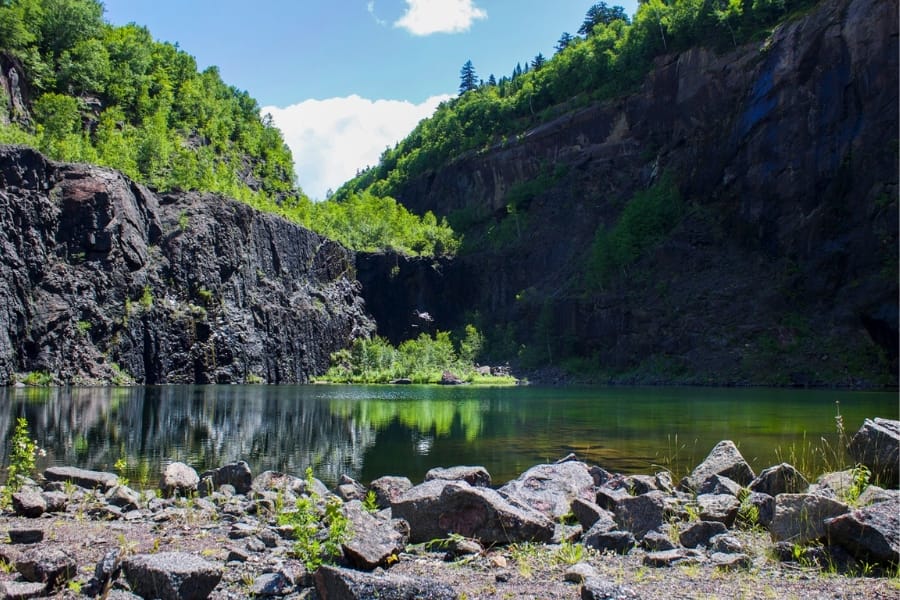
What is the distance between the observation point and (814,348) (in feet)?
229

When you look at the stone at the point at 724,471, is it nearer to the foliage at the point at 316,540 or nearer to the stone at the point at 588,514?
the stone at the point at 588,514

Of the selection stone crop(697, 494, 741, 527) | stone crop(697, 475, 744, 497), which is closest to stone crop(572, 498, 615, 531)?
stone crop(697, 494, 741, 527)

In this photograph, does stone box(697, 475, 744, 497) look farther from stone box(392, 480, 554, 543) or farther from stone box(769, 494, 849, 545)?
stone box(392, 480, 554, 543)

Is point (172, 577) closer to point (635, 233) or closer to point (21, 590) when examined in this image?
point (21, 590)

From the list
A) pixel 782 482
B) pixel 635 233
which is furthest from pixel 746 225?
pixel 782 482

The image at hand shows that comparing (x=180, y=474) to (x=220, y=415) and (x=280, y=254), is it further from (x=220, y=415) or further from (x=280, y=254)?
(x=280, y=254)

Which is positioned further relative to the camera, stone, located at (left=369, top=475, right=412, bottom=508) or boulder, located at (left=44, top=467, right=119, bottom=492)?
boulder, located at (left=44, top=467, right=119, bottom=492)

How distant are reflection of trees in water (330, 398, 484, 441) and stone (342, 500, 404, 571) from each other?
15896 millimetres

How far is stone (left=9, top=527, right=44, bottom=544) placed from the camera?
30.8 ft

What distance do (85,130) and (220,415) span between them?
215 feet

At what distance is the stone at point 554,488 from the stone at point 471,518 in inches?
61.9

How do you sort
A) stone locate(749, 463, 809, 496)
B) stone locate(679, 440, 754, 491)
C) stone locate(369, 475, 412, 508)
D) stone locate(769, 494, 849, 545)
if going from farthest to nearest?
stone locate(679, 440, 754, 491)
stone locate(369, 475, 412, 508)
stone locate(749, 463, 809, 496)
stone locate(769, 494, 849, 545)

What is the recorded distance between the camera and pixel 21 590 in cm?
712

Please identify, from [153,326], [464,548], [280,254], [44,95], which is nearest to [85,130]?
[44,95]
